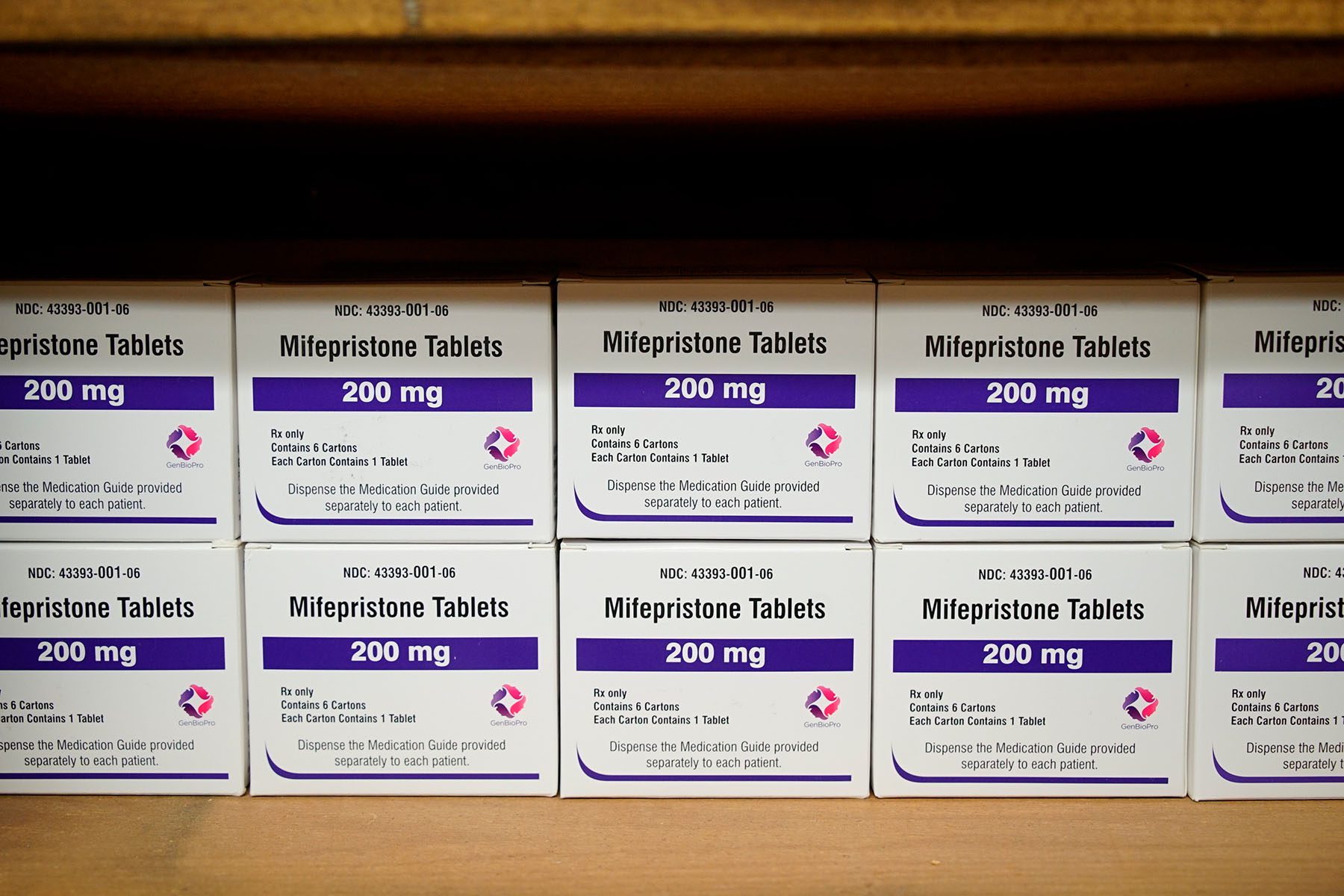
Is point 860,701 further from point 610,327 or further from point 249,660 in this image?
point 249,660

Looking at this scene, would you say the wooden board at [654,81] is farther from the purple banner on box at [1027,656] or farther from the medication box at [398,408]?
the purple banner on box at [1027,656]

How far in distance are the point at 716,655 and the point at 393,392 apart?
0.29m

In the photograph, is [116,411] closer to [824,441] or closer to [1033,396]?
[824,441]

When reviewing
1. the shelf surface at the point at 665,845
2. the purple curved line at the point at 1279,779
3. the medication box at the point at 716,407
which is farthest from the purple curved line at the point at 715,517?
the purple curved line at the point at 1279,779

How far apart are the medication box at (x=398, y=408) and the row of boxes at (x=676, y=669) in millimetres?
30

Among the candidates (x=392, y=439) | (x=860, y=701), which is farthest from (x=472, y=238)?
(x=860, y=701)

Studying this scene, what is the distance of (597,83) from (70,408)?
436 millimetres

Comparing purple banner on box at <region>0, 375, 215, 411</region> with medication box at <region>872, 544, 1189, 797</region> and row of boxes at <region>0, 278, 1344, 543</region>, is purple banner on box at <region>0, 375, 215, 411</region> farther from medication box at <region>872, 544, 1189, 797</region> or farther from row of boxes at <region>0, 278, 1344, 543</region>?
medication box at <region>872, 544, 1189, 797</region>

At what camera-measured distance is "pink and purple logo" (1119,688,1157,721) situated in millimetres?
740

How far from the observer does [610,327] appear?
0.71 metres

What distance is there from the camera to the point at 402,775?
2.46ft

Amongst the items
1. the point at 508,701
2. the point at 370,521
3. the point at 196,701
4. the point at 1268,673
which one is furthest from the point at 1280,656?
the point at 196,701

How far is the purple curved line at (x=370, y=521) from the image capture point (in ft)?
2.39

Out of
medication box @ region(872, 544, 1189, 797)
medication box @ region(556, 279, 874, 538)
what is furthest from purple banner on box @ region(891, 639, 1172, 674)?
medication box @ region(556, 279, 874, 538)
